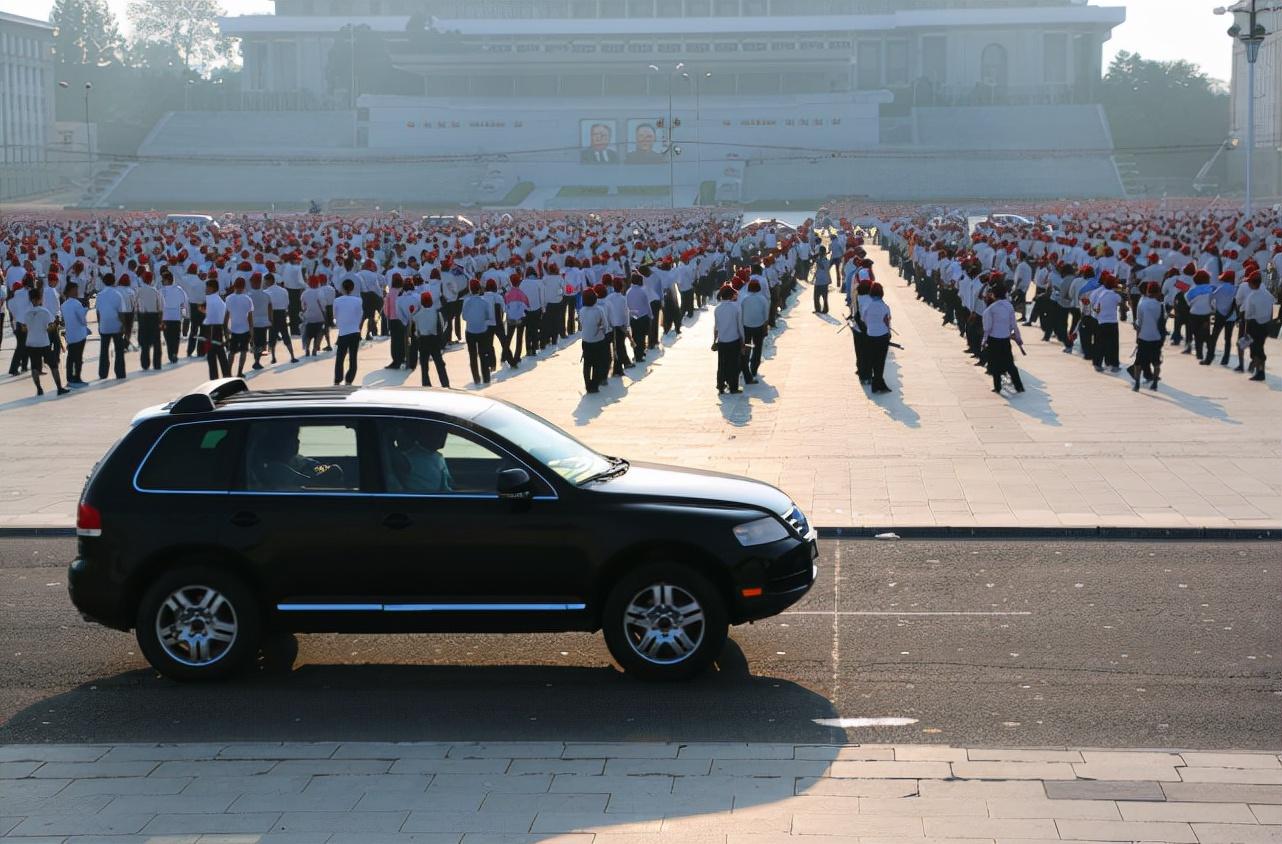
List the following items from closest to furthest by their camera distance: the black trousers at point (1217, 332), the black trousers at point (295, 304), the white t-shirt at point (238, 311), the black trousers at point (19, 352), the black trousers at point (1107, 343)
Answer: the white t-shirt at point (238, 311)
the black trousers at point (1107, 343)
the black trousers at point (19, 352)
the black trousers at point (1217, 332)
the black trousers at point (295, 304)

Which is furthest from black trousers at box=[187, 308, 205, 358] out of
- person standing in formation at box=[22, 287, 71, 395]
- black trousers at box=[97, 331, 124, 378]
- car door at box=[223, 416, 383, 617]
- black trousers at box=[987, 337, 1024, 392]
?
Answer: car door at box=[223, 416, 383, 617]

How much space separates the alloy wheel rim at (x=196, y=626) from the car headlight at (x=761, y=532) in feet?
8.74

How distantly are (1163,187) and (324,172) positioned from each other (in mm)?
54195

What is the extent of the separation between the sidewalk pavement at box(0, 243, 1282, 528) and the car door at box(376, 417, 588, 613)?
4.65 m

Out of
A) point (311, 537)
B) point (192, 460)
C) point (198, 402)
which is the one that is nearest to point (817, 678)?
point (311, 537)

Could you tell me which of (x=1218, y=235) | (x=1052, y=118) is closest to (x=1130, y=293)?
(x=1218, y=235)

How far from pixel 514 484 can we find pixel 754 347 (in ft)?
50.9

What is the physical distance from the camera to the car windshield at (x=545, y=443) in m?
8.64

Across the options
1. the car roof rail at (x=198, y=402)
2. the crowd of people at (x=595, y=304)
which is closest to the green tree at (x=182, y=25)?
the crowd of people at (x=595, y=304)

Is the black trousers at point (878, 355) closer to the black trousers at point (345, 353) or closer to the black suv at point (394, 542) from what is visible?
the black trousers at point (345, 353)

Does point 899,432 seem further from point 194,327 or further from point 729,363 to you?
point 194,327

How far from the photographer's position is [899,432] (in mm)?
17812

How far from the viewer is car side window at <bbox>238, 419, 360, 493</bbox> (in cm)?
852

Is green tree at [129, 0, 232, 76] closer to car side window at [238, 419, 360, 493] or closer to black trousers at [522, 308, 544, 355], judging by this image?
black trousers at [522, 308, 544, 355]
